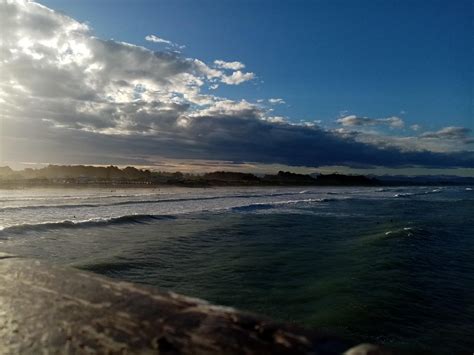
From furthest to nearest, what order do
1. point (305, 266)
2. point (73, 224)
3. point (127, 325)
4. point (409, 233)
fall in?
1. point (73, 224)
2. point (409, 233)
3. point (305, 266)
4. point (127, 325)


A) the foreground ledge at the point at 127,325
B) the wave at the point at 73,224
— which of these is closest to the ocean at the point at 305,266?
the wave at the point at 73,224

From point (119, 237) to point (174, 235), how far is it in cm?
197

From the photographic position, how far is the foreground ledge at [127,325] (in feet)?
6.91

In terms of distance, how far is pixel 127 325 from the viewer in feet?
7.65

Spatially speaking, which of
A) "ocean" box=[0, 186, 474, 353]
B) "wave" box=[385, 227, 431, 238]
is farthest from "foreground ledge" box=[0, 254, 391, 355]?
"wave" box=[385, 227, 431, 238]

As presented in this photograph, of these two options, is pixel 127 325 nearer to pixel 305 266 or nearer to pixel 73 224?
pixel 305 266

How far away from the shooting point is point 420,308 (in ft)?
22.1

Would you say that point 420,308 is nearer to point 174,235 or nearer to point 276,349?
point 276,349

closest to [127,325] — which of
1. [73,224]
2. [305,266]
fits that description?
[305,266]

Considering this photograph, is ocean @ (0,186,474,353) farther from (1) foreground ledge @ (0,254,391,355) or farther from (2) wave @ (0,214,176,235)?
(1) foreground ledge @ (0,254,391,355)

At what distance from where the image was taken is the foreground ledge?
82.9 inches

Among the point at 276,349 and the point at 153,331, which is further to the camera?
the point at 153,331

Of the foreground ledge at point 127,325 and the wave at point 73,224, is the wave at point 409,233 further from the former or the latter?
the foreground ledge at point 127,325

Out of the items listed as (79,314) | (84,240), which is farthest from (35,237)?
(79,314)
